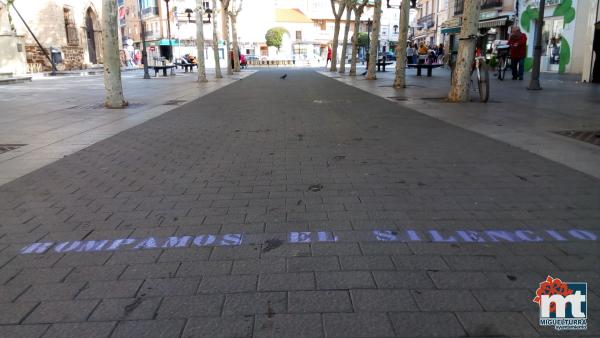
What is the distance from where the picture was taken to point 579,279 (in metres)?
2.90

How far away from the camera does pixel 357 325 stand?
8.02 feet

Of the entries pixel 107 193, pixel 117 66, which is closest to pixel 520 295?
pixel 107 193

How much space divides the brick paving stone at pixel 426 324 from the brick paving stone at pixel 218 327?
0.76 metres

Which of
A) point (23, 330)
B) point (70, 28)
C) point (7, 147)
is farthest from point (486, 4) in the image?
point (23, 330)

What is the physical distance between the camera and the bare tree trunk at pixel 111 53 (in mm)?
11375

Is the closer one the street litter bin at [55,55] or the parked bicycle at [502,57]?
the parked bicycle at [502,57]

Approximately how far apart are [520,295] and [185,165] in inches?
171

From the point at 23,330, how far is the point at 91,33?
153 feet

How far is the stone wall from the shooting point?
3450 cm

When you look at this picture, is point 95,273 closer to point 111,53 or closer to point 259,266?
point 259,266

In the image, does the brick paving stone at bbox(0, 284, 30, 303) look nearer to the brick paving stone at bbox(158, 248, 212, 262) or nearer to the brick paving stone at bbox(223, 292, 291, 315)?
the brick paving stone at bbox(158, 248, 212, 262)

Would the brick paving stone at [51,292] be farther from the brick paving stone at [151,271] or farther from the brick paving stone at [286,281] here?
the brick paving stone at [286,281]

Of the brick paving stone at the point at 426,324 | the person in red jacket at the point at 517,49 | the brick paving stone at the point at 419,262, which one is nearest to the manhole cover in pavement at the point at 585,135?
the brick paving stone at the point at 419,262

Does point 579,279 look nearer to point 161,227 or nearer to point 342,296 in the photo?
point 342,296
